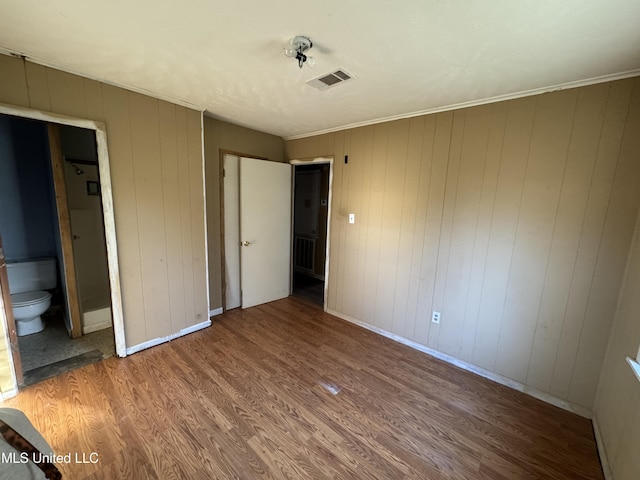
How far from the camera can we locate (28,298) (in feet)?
8.47

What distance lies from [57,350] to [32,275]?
3.17 feet

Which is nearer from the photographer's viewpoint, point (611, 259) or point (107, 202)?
point (611, 259)

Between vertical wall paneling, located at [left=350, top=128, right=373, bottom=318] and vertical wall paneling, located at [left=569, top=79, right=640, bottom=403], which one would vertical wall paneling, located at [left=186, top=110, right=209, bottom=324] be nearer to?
vertical wall paneling, located at [left=350, top=128, right=373, bottom=318]

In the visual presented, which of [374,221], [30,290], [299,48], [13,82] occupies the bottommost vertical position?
[30,290]

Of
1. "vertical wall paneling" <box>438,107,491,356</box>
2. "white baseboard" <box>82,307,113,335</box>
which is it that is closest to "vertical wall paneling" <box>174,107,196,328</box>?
"white baseboard" <box>82,307,113,335</box>

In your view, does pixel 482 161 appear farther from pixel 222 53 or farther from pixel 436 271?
pixel 222 53

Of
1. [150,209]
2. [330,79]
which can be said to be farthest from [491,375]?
[150,209]

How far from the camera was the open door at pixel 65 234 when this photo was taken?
227cm

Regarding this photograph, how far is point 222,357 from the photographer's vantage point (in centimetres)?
243

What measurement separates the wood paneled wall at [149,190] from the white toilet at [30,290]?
1.04 m

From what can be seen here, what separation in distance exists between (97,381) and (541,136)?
383 centimetres

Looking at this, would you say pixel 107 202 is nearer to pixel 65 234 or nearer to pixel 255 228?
pixel 65 234

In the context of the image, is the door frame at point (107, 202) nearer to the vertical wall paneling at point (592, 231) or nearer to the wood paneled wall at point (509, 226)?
the wood paneled wall at point (509, 226)

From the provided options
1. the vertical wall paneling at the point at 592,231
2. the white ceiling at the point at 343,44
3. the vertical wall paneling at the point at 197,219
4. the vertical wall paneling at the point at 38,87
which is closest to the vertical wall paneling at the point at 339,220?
the white ceiling at the point at 343,44
